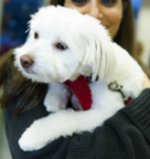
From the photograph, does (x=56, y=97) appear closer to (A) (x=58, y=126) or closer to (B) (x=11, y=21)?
(A) (x=58, y=126)

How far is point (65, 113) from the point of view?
101cm

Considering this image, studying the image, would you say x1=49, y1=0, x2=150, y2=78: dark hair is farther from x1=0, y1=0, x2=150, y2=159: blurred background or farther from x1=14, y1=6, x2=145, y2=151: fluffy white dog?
x1=0, y1=0, x2=150, y2=159: blurred background

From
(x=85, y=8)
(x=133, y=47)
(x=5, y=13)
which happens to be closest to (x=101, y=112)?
(x=85, y=8)

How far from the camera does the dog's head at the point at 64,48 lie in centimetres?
90

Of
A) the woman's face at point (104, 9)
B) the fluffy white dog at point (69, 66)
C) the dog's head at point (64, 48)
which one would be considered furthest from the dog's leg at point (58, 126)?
the woman's face at point (104, 9)

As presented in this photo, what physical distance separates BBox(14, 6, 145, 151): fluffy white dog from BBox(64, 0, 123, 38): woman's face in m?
0.22

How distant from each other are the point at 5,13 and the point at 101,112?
1.62m

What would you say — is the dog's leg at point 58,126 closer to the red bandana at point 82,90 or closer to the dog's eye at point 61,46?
the red bandana at point 82,90

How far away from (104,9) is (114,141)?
476mm

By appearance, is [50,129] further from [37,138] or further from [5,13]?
[5,13]

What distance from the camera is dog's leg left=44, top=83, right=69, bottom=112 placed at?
1.03m

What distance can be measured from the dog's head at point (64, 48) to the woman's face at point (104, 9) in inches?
9.8

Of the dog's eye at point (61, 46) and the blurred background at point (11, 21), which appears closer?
the dog's eye at point (61, 46)

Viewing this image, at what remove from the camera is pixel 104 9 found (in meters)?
1.24
